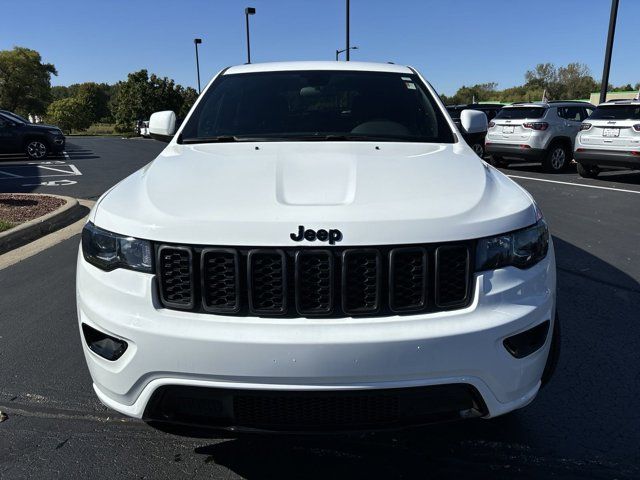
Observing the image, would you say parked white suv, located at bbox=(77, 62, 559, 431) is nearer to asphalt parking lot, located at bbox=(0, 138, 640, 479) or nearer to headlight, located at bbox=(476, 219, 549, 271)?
headlight, located at bbox=(476, 219, 549, 271)

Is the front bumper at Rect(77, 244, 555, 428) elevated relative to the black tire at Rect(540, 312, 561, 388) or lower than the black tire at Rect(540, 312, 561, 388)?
elevated

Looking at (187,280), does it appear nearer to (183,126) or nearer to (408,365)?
(408,365)

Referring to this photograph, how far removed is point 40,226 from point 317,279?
6.04m

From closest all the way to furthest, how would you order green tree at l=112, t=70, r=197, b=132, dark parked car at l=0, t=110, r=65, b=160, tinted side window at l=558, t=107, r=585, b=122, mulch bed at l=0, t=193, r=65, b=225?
1. mulch bed at l=0, t=193, r=65, b=225
2. tinted side window at l=558, t=107, r=585, b=122
3. dark parked car at l=0, t=110, r=65, b=160
4. green tree at l=112, t=70, r=197, b=132

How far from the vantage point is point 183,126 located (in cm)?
355

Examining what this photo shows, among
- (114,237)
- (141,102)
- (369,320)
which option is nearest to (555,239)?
(369,320)

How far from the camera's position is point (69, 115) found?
6588cm

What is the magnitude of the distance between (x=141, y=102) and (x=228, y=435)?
50.5 metres

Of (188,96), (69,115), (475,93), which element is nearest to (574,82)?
(475,93)

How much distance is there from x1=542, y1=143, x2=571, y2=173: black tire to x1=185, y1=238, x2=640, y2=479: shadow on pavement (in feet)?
35.9

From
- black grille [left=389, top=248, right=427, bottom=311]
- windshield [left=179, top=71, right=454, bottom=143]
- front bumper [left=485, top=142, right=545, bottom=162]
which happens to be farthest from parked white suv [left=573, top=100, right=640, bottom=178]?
black grille [left=389, top=248, right=427, bottom=311]

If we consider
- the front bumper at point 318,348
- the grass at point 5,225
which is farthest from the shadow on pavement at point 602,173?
the front bumper at point 318,348

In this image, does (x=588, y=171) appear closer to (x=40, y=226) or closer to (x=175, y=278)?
(x=40, y=226)

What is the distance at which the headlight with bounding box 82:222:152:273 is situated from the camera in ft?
6.88
